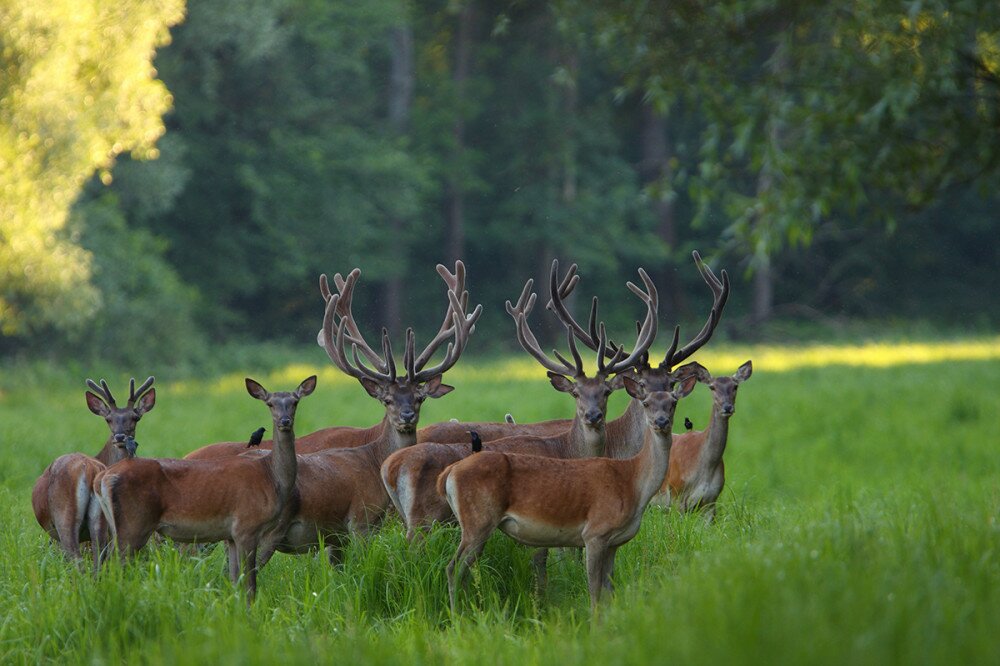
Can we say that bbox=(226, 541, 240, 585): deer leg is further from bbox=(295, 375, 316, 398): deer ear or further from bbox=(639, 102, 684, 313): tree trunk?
bbox=(639, 102, 684, 313): tree trunk

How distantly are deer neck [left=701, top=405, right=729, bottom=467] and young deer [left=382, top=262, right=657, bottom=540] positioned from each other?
60cm

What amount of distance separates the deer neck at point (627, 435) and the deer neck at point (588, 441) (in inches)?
17.5

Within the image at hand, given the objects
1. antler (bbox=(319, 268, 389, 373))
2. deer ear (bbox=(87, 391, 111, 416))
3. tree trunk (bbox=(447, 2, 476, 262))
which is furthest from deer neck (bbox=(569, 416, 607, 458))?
tree trunk (bbox=(447, 2, 476, 262))

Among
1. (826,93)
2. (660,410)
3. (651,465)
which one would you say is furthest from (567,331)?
(826,93)

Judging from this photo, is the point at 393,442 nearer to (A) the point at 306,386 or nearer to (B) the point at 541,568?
(A) the point at 306,386

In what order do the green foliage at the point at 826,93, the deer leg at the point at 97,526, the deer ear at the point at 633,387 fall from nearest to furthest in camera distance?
the deer leg at the point at 97,526 < the deer ear at the point at 633,387 < the green foliage at the point at 826,93

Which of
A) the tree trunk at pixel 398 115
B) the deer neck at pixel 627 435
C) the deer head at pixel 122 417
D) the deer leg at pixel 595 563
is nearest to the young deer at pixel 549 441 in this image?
the deer neck at pixel 627 435

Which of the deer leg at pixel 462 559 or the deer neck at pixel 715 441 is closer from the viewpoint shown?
the deer leg at pixel 462 559

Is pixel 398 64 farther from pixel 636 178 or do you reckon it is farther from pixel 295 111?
pixel 636 178

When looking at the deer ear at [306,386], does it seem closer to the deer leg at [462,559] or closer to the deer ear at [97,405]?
the deer ear at [97,405]

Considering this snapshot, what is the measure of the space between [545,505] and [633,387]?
1.09 metres

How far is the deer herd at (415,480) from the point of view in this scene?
6488 millimetres

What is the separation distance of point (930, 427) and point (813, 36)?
12.7 ft

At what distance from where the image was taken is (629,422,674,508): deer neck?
6559 mm
